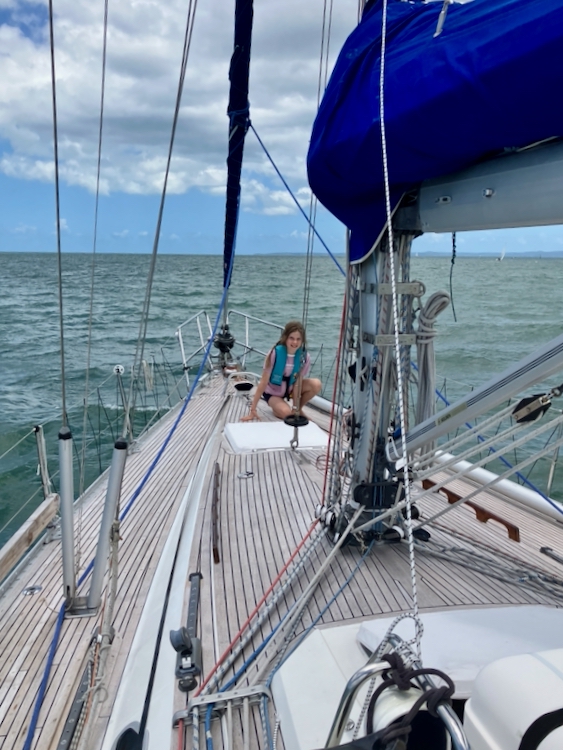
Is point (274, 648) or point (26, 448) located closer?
point (274, 648)

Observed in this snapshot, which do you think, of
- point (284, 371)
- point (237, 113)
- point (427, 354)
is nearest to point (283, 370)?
point (284, 371)

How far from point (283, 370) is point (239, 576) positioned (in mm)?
2290

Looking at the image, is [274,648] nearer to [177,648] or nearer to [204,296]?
[177,648]

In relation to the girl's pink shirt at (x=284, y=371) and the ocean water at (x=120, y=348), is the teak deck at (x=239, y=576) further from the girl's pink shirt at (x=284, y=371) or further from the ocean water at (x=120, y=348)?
the girl's pink shirt at (x=284, y=371)

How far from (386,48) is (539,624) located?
1868 mm

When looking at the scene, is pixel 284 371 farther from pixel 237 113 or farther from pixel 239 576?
pixel 239 576

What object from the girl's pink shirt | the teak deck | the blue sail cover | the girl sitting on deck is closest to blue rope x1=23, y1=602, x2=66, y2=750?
the teak deck

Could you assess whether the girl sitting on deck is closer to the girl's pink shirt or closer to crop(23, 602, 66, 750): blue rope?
the girl's pink shirt

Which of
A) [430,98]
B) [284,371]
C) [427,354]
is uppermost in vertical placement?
[430,98]

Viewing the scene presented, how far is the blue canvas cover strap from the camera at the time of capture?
166 inches

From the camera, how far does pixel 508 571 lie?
224 centimetres

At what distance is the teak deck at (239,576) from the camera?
A: 1797 millimetres

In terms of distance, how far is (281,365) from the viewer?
431 centimetres

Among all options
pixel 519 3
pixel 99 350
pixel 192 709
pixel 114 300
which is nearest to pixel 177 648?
pixel 192 709
